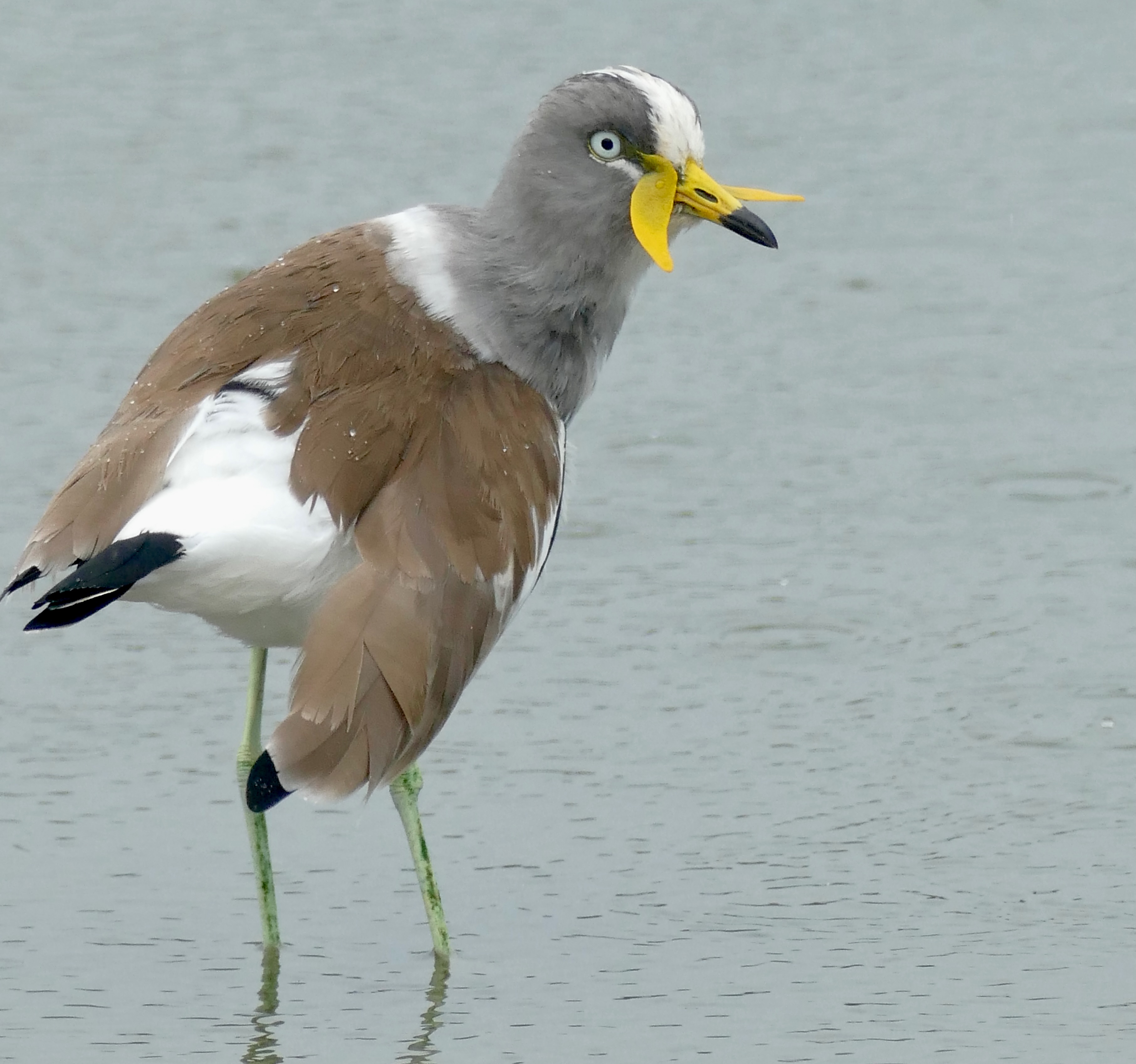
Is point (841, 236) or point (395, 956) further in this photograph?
point (841, 236)

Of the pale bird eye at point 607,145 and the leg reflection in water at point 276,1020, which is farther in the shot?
the pale bird eye at point 607,145

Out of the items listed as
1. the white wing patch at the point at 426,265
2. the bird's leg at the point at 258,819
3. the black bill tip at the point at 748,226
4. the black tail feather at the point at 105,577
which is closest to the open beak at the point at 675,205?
the black bill tip at the point at 748,226

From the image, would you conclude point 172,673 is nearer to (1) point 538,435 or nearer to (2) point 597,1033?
(1) point 538,435

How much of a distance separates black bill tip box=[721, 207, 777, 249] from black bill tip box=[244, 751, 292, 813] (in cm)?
132

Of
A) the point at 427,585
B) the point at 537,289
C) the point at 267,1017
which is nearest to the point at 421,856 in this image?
the point at 267,1017

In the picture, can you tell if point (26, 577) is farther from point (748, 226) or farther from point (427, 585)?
point (748, 226)

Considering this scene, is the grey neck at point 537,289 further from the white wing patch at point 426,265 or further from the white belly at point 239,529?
the white belly at point 239,529

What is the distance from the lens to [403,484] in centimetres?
376

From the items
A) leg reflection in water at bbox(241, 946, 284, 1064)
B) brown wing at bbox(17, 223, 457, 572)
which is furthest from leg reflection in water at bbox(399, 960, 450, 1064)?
brown wing at bbox(17, 223, 457, 572)

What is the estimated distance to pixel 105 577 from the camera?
3404mm

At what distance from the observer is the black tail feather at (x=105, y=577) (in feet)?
11.2

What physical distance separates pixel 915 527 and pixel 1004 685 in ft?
2.54

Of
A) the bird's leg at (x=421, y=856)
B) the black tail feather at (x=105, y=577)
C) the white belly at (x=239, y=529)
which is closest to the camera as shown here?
the black tail feather at (x=105, y=577)

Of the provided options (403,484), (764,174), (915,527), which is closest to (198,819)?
(403,484)
